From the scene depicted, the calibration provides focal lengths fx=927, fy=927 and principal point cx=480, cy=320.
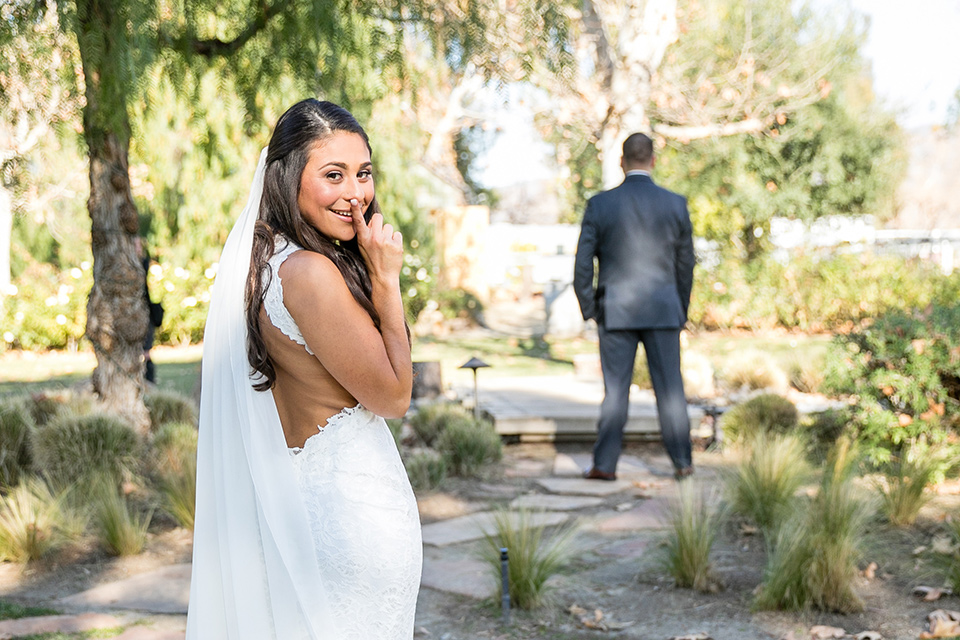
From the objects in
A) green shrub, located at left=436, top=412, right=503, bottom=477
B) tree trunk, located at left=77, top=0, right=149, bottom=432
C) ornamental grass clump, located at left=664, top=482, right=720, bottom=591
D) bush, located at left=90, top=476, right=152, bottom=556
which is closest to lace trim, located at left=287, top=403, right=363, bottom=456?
ornamental grass clump, located at left=664, top=482, right=720, bottom=591

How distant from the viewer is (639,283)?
5.95m

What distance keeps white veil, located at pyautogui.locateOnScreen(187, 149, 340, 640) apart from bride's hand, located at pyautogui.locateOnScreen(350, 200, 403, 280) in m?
0.29

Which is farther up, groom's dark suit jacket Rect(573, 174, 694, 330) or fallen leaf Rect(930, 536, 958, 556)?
groom's dark suit jacket Rect(573, 174, 694, 330)

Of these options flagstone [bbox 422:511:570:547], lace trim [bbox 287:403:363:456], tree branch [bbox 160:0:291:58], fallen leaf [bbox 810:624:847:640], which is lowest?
flagstone [bbox 422:511:570:547]

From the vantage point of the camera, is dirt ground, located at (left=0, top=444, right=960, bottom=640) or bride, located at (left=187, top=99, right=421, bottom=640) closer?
bride, located at (left=187, top=99, right=421, bottom=640)

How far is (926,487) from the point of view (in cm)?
544

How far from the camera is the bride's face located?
6.63 feet

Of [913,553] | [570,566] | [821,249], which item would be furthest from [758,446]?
[821,249]

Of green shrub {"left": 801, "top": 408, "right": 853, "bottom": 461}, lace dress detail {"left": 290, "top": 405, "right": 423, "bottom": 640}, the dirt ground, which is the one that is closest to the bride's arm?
lace dress detail {"left": 290, "top": 405, "right": 423, "bottom": 640}

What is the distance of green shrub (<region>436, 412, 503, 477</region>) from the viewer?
6.56 m

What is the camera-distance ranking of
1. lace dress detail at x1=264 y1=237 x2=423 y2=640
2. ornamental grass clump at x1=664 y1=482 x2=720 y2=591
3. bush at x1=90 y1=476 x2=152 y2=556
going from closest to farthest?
lace dress detail at x1=264 y1=237 x2=423 y2=640 → ornamental grass clump at x1=664 y1=482 x2=720 y2=591 → bush at x1=90 y1=476 x2=152 y2=556

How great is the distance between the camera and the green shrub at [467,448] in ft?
21.5

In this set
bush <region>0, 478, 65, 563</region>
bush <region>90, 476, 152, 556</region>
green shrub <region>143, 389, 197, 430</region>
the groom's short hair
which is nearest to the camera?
bush <region>0, 478, 65, 563</region>

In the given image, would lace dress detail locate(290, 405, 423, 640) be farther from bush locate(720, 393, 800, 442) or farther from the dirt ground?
bush locate(720, 393, 800, 442)
